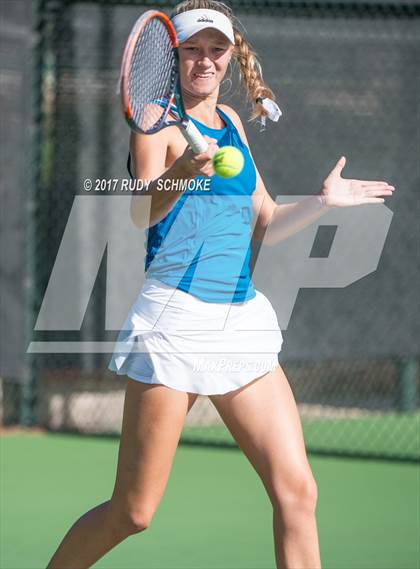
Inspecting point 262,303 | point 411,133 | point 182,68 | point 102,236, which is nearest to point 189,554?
point 262,303

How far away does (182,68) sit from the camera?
10.2 feet

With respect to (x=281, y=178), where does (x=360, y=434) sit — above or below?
below

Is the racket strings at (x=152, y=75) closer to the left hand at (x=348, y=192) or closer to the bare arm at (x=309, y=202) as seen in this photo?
the bare arm at (x=309, y=202)

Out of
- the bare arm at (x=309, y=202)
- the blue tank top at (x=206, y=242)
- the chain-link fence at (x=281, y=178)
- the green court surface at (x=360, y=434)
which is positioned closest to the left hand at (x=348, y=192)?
the bare arm at (x=309, y=202)

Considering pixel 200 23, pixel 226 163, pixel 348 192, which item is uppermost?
pixel 200 23

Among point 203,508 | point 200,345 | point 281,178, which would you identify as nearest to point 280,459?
point 200,345

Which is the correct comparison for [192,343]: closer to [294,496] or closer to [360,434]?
[294,496]

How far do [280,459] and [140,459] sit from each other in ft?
1.14

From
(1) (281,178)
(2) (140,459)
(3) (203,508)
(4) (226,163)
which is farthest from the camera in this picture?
(1) (281,178)

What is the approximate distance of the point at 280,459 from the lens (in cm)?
299

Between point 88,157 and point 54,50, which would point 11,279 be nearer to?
point 88,157

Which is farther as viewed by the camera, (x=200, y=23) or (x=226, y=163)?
(x=200, y=23)

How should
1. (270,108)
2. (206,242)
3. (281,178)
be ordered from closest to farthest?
1. (206,242)
2. (270,108)
3. (281,178)

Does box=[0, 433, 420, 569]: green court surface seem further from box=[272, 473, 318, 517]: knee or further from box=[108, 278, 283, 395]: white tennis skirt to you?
box=[108, 278, 283, 395]: white tennis skirt
